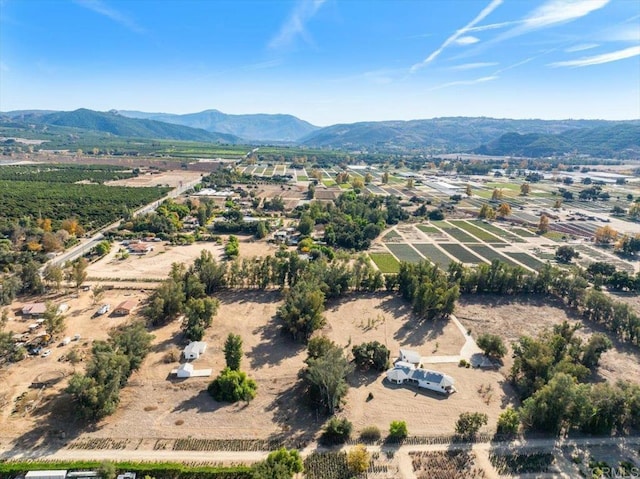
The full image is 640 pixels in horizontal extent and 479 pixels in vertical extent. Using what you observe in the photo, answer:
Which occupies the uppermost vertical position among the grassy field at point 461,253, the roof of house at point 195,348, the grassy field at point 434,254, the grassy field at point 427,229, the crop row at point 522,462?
the roof of house at point 195,348

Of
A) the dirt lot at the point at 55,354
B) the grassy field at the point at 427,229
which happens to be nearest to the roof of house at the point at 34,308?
the dirt lot at the point at 55,354

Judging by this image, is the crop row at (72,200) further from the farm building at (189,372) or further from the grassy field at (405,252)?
the grassy field at (405,252)

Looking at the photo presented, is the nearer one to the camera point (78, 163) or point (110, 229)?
point (110, 229)

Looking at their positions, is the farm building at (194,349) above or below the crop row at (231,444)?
above

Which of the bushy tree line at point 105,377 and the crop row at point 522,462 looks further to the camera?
the bushy tree line at point 105,377

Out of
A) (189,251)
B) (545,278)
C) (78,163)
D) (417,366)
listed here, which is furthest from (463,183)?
(78,163)

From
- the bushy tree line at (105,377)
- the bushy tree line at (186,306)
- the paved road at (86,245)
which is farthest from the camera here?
the paved road at (86,245)

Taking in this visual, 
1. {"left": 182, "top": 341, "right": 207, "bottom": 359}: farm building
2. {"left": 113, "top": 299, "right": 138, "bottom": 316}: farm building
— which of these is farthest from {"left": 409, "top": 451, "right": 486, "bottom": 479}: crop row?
{"left": 113, "top": 299, "right": 138, "bottom": 316}: farm building

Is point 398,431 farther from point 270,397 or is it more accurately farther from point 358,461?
point 270,397

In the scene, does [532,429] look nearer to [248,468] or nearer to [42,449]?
[248,468]
